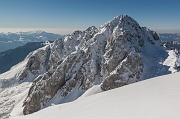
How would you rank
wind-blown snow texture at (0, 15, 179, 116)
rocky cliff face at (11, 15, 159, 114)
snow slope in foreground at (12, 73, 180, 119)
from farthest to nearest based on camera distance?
1. rocky cliff face at (11, 15, 159, 114)
2. wind-blown snow texture at (0, 15, 179, 116)
3. snow slope in foreground at (12, 73, 180, 119)

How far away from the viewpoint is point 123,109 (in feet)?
32.5

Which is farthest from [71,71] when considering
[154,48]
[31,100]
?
[154,48]

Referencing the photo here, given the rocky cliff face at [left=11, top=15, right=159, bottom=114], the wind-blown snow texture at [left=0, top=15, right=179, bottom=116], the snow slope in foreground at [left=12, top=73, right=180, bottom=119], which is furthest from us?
the rocky cliff face at [left=11, top=15, right=159, bottom=114]

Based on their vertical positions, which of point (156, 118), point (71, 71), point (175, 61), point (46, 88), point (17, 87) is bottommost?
point (17, 87)

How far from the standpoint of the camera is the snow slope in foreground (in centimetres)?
858

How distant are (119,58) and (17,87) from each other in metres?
72.2

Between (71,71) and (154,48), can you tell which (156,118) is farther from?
(154,48)

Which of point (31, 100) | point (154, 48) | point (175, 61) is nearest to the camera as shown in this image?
point (175, 61)

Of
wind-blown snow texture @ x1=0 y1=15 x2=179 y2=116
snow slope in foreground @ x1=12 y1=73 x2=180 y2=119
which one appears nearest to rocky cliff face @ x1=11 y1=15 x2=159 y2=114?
wind-blown snow texture @ x1=0 y1=15 x2=179 y2=116

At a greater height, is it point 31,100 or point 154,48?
point 154,48

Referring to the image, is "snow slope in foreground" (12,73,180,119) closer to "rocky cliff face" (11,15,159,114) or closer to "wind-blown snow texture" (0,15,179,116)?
"rocky cliff face" (11,15,159,114)

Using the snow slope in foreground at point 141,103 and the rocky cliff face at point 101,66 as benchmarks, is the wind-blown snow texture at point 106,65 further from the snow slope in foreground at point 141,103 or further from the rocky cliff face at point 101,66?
the snow slope in foreground at point 141,103

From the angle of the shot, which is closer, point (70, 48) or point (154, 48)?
point (154, 48)

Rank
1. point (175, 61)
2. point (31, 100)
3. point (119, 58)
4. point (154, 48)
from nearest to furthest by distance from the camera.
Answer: point (175, 61) → point (119, 58) → point (31, 100) → point (154, 48)
